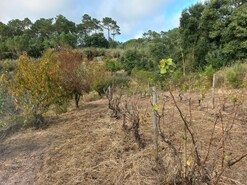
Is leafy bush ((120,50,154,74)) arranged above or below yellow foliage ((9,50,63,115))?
above

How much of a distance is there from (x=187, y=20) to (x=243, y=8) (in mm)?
3660

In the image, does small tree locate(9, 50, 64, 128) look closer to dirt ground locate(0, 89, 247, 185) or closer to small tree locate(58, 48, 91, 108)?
dirt ground locate(0, 89, 247, 185)

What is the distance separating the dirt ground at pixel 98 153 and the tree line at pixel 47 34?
1097 inches

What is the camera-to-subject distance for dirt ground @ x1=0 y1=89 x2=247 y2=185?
11.9ft

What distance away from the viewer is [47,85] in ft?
23.7

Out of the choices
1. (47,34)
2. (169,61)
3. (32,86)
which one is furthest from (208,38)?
(47,34)

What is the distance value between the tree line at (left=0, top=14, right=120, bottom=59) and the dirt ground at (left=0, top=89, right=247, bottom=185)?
2786 centimetres

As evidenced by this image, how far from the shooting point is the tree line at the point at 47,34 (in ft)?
107

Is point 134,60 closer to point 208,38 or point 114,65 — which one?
point 114,65

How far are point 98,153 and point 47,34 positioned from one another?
140 feet

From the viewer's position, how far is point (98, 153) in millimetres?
4598

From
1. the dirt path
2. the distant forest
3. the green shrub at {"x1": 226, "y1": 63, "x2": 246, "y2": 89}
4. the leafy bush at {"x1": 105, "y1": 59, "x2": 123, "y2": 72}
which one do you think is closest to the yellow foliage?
the dirt path

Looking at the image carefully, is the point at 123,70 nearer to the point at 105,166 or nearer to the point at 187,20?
the point at 187,20

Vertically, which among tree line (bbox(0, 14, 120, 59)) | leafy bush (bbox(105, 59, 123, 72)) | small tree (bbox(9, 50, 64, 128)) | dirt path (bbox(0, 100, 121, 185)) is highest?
tree line (bbox(0, 14, 120, 59))
